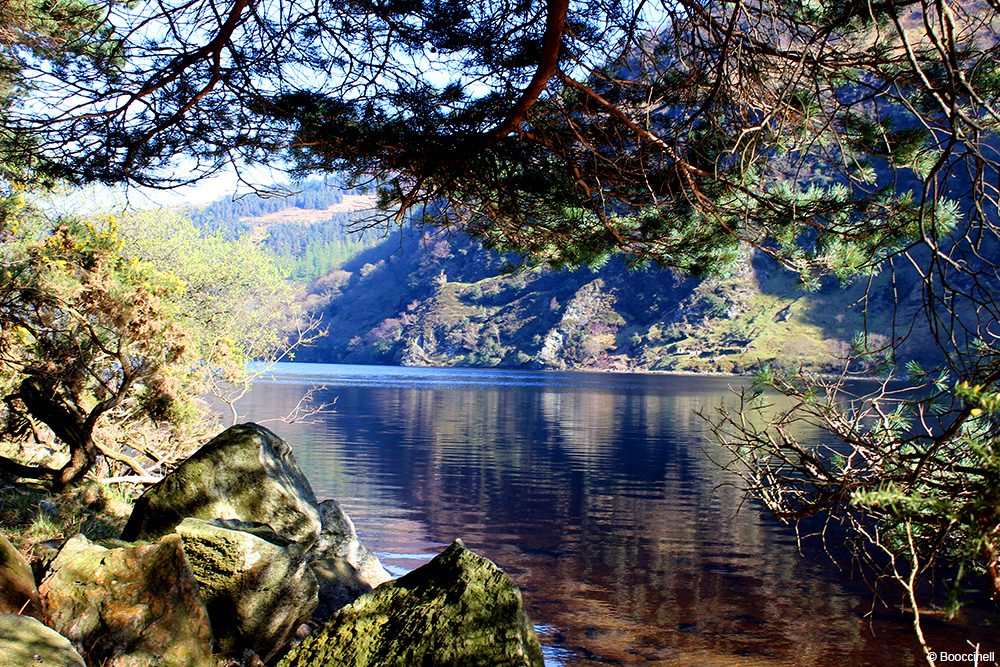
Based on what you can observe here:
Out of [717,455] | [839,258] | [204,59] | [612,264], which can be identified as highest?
[612,264]

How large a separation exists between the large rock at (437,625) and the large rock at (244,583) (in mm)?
1173

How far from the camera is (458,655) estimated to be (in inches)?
188

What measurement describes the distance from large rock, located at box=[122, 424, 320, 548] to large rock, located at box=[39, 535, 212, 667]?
1856 mm

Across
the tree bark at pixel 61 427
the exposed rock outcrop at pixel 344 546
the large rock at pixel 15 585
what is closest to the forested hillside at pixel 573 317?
the exposed rock outcrop at pixel 344 546

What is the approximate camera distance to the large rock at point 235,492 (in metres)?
A: 7.64

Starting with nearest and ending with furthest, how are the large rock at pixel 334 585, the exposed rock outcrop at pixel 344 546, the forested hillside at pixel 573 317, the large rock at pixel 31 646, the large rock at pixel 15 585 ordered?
the large rock at pixel 31 646 → the large rock at pixel 15 585 → the large rock at pixel 334 585 → the exposed rock outcrop at pixel 344 546 → the forested hillside at pixel 573 317

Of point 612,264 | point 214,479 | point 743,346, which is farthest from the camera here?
point 612,264

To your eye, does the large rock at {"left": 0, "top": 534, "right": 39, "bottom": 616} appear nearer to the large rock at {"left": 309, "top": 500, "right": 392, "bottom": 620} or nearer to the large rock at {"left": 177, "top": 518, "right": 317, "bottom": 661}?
the large rock at {"left": 177, "top": 518, "right": 317, "bottom": 661}

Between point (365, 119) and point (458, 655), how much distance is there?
4.16 metres

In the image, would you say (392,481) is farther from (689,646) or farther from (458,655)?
(458,655)

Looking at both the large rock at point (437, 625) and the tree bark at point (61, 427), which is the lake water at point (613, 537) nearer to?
the large rock at point (437, 625)

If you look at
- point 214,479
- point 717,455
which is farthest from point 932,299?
point 717,455

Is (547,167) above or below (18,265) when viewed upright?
above

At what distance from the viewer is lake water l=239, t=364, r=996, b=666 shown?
40.8ft
